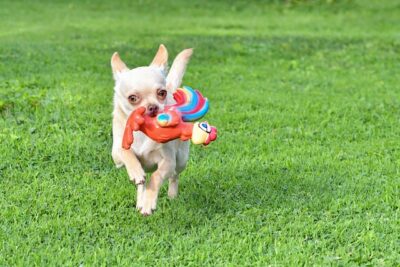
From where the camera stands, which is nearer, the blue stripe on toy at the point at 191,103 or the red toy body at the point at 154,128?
the red toy body at the point at 154,128

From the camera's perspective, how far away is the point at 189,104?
5.04 metres

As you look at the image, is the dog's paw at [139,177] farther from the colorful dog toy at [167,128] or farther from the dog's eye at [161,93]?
the dog's eye at [161,93]

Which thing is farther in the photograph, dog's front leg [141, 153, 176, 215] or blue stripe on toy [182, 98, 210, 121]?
blue stripe on toy [182, 98, 210, 121]

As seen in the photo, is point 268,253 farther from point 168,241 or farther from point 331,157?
point 331,157

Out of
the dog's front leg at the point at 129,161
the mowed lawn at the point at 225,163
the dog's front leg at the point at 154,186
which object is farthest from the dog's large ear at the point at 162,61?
the mowed lawn at the point at 225,163

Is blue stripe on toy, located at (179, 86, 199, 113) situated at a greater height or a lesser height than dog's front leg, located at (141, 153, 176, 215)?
greater

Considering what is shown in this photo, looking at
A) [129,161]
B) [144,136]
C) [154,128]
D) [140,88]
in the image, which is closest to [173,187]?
[144,136]

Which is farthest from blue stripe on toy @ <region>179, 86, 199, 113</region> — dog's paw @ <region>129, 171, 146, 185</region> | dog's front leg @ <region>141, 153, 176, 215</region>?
dog's paw @ <region>129, 171, 146, 185</region>

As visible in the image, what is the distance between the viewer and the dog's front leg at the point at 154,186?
479 centimetres

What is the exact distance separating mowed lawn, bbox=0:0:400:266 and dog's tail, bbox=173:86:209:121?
25.9 inches

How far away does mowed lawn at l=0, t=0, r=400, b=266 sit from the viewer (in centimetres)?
461

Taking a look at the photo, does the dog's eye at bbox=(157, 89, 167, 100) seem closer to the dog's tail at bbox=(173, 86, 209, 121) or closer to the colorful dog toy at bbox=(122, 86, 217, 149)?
the colorful dog toy at bbox=(122, 86, 217, 149)

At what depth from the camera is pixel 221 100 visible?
8.85 meters

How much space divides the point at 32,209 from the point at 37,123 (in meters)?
2.21
